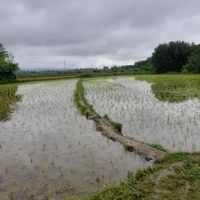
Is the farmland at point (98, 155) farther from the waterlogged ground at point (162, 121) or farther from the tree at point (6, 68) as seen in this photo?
the tree at point (6, 68)

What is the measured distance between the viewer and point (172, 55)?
52625mm

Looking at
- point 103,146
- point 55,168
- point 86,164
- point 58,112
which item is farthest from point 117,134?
point 58,112

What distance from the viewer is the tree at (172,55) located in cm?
5175

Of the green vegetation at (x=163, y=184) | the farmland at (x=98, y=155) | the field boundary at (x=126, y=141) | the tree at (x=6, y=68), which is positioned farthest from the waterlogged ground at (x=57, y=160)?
the tree at (x=6, y=68)

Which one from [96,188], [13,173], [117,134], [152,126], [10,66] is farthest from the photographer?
[10,66]

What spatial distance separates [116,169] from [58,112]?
8043mm

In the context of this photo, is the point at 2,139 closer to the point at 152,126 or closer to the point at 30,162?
the point at 30,162

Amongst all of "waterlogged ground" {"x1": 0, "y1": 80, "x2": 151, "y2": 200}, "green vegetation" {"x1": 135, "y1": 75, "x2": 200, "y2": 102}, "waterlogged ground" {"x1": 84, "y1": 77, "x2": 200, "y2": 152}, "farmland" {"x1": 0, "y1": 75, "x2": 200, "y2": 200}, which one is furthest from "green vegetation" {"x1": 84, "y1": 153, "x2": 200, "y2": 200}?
"green vegetation" {"x1": 135, "y1": 75, "x2": 200, "y2": 102}

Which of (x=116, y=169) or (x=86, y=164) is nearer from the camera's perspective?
(x=116, y=169)

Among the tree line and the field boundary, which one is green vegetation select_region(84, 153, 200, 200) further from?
the tree line

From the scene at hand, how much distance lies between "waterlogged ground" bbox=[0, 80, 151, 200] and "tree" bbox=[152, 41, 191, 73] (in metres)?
44.8

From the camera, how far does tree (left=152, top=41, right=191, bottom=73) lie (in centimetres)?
5175

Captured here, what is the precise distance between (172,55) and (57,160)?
163 ft

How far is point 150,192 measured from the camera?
460 cm
